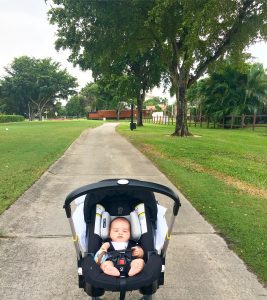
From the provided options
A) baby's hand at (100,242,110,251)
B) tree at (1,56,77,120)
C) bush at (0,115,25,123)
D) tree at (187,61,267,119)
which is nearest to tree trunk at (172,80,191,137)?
tree at (187,61,267,119)

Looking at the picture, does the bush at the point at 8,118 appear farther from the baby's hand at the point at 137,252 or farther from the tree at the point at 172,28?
the baby's hand at the point at 137,252

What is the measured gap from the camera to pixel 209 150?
17438 mm

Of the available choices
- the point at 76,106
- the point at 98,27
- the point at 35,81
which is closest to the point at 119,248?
the point at 98,27

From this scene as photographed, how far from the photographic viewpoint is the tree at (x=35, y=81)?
77.2 m

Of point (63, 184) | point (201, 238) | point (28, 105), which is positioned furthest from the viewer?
point (28, 105)

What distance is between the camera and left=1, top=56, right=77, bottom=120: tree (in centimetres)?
7725

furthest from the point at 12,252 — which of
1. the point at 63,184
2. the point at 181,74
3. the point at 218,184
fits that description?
the point at 181,74

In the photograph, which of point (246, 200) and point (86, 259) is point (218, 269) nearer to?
point (86, 259)

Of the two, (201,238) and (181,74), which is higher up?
(181,74)

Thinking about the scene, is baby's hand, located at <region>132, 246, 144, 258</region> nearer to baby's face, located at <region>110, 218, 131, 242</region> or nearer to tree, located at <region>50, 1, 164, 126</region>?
baby's face, located at <region>110, 218, 131, 242</region>

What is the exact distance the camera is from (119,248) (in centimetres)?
396

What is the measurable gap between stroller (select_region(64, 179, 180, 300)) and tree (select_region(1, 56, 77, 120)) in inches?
2981

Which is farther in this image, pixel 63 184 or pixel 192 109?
pixel 192 109

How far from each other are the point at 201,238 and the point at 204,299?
1.88 meters
